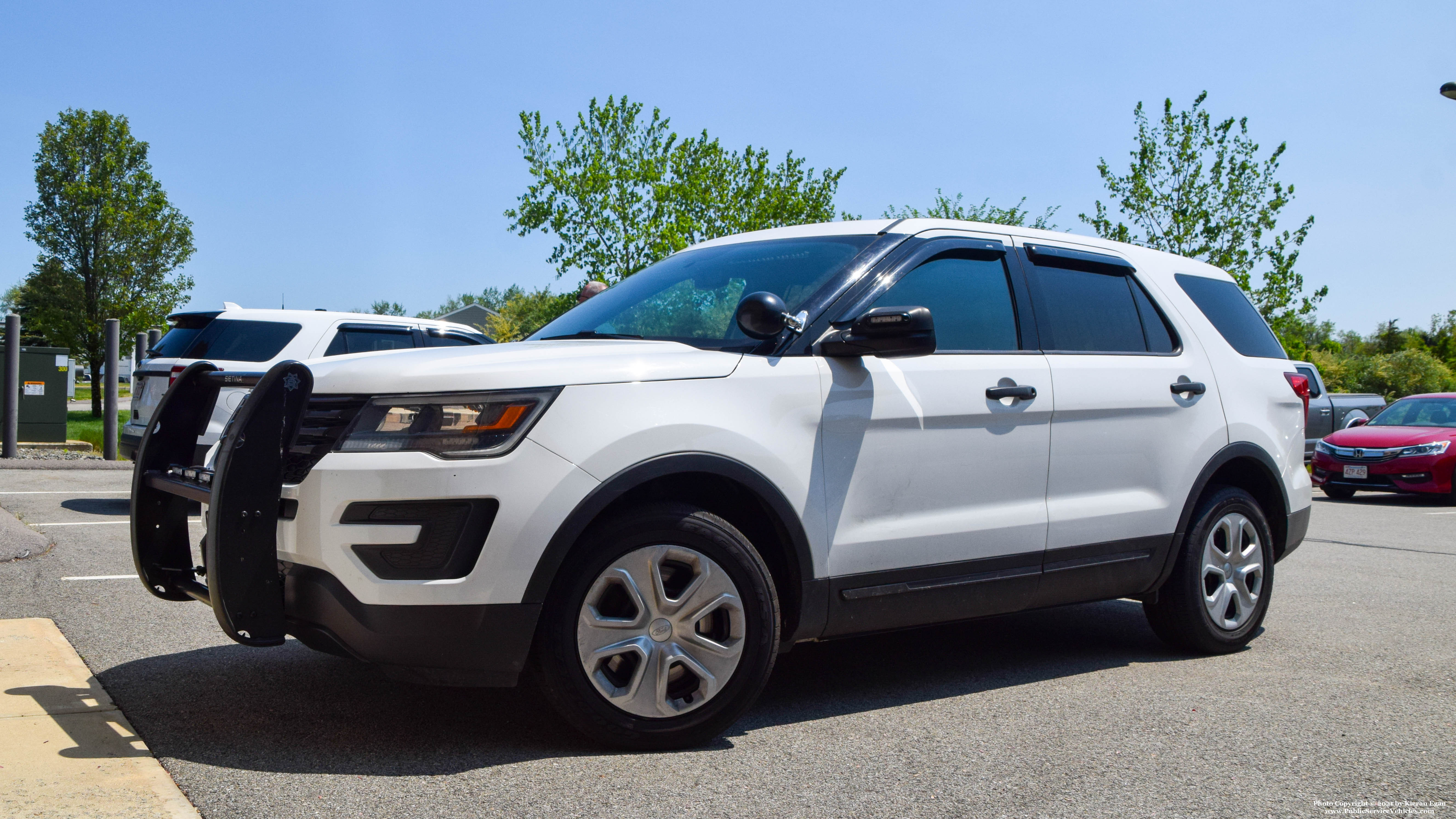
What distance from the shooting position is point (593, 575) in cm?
351

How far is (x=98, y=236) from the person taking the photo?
104 ft

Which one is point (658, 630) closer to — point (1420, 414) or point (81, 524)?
point (81, 524)

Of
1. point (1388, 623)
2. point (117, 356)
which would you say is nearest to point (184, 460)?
point (1388, 623)

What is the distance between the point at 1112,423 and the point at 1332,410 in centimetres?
1740

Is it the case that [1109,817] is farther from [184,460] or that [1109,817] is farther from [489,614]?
[184,460]

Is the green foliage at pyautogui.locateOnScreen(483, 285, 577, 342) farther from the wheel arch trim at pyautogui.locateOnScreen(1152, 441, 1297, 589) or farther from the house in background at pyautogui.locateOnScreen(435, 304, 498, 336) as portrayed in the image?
the wheel arch trim at pyautogui.locateOnScreen(1152, 441, 1297, 589)

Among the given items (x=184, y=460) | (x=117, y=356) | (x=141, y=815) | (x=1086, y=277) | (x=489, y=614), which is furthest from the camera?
(x=117, y=356)

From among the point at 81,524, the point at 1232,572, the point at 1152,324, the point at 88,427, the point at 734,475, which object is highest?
the point at 1152,324

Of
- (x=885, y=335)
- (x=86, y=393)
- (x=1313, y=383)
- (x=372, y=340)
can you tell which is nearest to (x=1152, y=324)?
(x=885, y=335)

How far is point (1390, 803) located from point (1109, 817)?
84 centimetres

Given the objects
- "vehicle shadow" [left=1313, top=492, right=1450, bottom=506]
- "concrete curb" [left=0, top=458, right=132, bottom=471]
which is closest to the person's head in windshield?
"concrete curb" [left=0, top=458, right=132, bottom=471]

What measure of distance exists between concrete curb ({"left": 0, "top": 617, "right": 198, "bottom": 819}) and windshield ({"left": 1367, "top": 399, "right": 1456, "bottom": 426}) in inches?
663

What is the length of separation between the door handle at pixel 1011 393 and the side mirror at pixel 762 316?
934 mm

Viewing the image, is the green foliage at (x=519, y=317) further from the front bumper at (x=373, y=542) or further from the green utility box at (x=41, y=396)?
the front bumper at (x=373, y=542)
